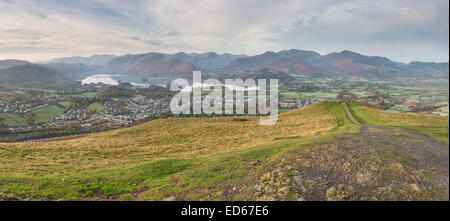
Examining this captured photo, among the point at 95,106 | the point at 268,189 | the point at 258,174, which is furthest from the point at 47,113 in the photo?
the point at 268,189

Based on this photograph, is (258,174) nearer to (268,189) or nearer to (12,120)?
(268,189)

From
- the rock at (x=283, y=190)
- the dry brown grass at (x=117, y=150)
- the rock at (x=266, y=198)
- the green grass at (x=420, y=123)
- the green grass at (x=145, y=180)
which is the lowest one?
the dry brown grass at (x=117, y=150)

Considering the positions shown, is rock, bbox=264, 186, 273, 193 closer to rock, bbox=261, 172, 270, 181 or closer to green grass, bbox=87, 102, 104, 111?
rock, bbox=261, 172, 270, 181

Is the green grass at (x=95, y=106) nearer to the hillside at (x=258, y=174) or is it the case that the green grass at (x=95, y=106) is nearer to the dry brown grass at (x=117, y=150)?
the dry brown grass at (x=117, y=150)

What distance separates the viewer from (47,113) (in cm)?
8231

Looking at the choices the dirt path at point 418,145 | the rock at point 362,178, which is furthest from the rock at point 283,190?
the dirt path at point 418,145

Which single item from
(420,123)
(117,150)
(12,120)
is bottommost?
(12,120)

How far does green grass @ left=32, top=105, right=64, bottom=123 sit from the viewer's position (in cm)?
7575

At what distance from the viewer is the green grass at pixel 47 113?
7575cm

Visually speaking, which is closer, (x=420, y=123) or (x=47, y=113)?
(x=420, y=123)

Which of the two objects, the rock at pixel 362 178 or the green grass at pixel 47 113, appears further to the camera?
the green grass at pixel 47 113
